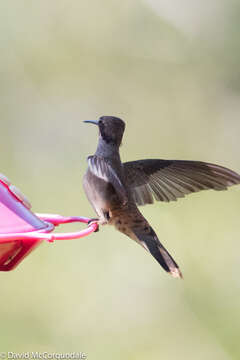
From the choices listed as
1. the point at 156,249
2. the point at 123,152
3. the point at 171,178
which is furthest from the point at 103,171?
the point at 123,152

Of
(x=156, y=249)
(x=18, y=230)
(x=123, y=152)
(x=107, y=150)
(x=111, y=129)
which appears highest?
(x=111, y=129)

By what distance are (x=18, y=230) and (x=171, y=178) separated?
1.56 metres

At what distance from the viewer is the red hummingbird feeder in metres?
2.81

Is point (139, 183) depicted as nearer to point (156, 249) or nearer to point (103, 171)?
point (156, 249)

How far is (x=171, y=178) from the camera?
169 inches

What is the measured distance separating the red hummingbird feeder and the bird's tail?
0.63 metres

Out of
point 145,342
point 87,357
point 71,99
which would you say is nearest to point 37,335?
point 87,357

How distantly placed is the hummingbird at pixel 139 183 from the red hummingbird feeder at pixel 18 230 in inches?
26.0

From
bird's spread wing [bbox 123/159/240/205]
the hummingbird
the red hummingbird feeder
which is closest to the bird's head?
the hummingbird

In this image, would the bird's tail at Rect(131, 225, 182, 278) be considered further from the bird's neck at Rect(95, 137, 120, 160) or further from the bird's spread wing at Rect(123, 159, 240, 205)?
the bird's neck at Rect(95, 137, 120, 160)

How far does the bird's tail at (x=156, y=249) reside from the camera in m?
3.76

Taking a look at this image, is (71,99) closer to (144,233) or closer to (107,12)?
(107,12)

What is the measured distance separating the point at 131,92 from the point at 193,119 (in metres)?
0.73

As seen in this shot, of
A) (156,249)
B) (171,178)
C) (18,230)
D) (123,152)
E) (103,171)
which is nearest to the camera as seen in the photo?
(18,230)
